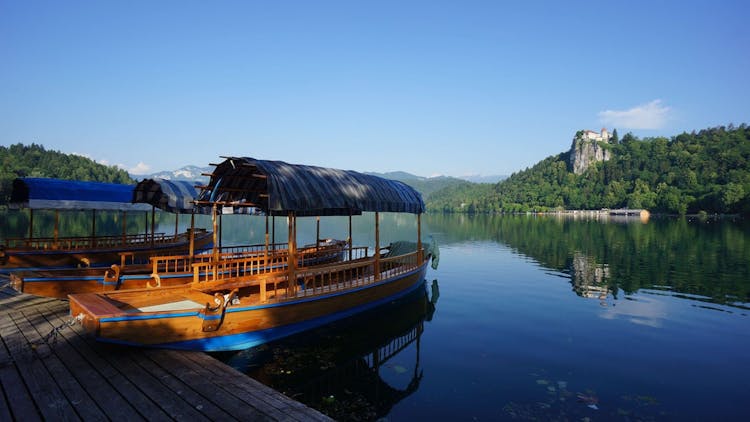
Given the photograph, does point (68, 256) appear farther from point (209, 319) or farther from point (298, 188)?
point (298, 188)

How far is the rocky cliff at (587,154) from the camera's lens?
188m

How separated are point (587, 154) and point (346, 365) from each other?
210 metres

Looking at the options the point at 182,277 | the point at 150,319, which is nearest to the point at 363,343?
the point at 150,319

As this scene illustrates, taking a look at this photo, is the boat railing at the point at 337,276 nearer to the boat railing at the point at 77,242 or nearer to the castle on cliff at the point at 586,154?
the boat railing at the point at 77,242

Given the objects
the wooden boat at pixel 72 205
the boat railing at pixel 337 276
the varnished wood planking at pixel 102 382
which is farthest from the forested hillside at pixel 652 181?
the varnished wood planking at pixel 102 382

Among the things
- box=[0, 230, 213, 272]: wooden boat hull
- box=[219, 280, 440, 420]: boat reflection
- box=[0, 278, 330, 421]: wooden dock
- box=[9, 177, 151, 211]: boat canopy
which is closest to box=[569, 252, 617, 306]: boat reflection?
box=[219, 280, 440, 420]: boat reflection

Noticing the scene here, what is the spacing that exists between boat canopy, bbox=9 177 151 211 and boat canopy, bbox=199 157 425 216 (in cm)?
681

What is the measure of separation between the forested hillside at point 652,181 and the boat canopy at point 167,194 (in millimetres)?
110295

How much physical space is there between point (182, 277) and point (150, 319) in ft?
18.9

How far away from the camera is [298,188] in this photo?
1032cm

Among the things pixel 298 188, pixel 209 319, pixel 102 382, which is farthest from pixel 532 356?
pixel 102 382

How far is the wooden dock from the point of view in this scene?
→ 17.2 feet

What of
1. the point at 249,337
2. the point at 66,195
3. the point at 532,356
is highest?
the point at 66,195

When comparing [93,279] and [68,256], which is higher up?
[68,256]
